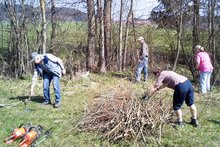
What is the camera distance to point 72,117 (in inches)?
289

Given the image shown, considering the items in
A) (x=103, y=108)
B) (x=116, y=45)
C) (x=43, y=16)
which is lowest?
(x=103, y=108)

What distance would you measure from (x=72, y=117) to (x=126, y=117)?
1576mm

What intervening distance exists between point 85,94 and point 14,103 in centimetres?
224

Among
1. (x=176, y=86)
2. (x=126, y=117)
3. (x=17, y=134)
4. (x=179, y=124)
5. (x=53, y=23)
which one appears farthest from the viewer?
(x=53, y=23)

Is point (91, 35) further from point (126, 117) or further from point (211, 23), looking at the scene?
point (126, 117)

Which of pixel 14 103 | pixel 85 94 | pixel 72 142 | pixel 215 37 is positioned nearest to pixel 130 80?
A: pixel 85 94

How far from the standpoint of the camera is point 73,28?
15.0 meters

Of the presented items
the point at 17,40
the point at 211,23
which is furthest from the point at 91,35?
the point at 211,23

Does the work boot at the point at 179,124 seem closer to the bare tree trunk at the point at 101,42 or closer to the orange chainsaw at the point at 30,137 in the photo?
the orange chainsaw at the point at 30,137

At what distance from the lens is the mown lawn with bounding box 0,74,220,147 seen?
6074 mm

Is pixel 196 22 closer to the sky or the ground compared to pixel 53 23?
closer to the ground

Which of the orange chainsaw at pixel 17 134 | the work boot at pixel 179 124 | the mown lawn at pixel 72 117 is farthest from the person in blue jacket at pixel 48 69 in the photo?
the work boot at pixel 179 124

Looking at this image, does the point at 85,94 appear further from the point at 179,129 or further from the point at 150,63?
the point at 150,63

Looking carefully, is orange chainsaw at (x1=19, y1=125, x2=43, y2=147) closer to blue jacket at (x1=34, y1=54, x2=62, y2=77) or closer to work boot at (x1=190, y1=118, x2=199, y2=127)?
blue jacket at (x1=34, y1=54, x2=62, y2=77)
